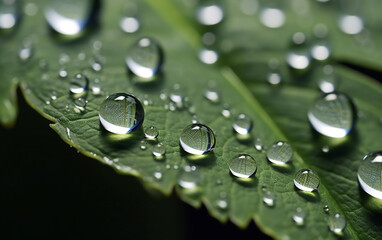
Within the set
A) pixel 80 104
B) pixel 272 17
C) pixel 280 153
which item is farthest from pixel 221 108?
pixel 272 17

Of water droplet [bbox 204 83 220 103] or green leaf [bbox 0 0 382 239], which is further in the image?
water droplet [bbox 204 83 220 103]

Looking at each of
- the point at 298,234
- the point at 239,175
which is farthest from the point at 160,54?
the point at 298,234

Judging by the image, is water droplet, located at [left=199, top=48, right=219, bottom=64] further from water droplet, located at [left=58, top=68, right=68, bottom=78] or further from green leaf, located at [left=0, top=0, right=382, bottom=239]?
water droplet, located at [left=58, top=68, right=68, bottom=78]

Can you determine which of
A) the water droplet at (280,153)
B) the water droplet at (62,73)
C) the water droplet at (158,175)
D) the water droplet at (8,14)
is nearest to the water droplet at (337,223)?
the water droplet at (280,153)

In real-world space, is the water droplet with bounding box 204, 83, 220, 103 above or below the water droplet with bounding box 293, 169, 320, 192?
below

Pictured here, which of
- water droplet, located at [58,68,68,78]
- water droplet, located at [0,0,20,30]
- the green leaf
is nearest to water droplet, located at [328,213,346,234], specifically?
the green leaf

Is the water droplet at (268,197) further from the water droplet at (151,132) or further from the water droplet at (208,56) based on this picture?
the water droplet at (208,56)
